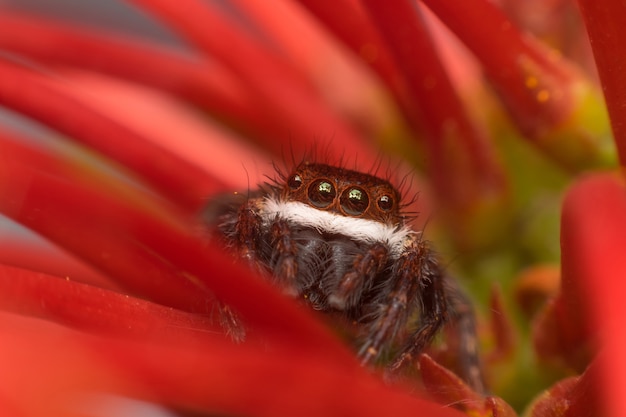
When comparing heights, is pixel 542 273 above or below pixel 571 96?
below

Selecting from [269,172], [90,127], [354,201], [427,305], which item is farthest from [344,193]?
[269,172]

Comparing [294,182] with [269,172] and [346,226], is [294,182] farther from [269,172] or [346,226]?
[269,172]

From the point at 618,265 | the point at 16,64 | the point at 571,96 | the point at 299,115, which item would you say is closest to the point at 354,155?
the point at 299,115

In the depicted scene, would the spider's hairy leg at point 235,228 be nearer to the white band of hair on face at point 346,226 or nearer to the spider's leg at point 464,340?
the white band of hair on face at point 346,226

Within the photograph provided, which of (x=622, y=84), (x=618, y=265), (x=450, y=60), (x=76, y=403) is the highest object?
(x=450, y=60)

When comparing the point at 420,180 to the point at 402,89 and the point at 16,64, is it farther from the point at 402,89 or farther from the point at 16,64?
the point at 16,64

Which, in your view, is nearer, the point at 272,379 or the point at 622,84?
the point at 272,379

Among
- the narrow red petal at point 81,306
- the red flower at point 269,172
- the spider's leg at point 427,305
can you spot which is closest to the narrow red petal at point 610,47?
the red flower at point 269,172

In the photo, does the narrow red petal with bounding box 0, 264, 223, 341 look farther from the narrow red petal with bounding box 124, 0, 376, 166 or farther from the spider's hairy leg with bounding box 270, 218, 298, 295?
the narrow red petal with bounding box 124, 0, 376, 166
